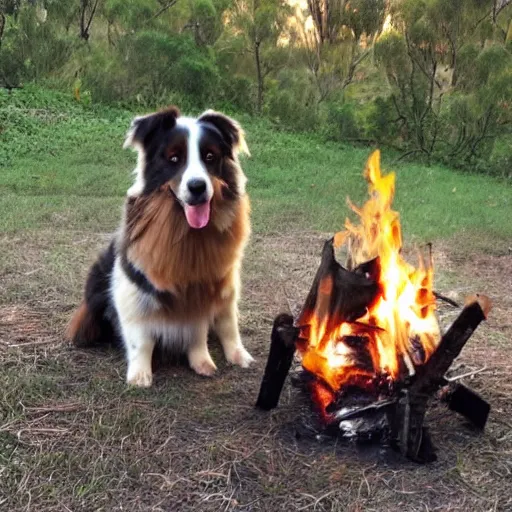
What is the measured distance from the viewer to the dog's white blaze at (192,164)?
9.89 ft

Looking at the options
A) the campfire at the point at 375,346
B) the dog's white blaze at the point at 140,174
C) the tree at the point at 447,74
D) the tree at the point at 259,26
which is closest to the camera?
the campfire at the point at 375,346

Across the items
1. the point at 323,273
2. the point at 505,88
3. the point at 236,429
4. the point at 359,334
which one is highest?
the point at 505,88

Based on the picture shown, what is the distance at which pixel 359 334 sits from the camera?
9.66ft

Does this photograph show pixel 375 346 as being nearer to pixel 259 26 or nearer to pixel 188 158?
pixel 188 158

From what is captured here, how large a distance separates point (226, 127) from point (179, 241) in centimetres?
62

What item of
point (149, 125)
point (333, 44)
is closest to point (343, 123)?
point (333, 44)

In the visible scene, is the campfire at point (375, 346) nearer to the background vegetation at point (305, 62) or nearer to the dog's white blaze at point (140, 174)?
the dog's white blaze at point (140, 174)

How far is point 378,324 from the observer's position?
2.88m

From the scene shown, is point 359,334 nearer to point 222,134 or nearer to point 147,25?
point 222,134

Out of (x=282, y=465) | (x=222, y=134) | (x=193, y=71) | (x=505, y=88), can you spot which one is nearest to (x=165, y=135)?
(x=222, y=134)

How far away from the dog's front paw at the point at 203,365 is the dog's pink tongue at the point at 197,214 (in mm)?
829

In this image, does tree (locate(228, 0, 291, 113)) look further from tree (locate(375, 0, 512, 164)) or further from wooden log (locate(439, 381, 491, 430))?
wooden log (locate(439, 381, 491, 430))

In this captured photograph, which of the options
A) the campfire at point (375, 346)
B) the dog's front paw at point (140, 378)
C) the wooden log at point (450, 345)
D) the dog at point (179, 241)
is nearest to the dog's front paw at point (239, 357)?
the dog at point (179, 241)

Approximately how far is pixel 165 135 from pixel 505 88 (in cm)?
851
